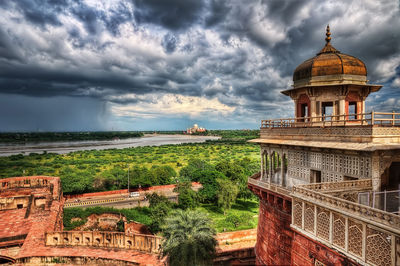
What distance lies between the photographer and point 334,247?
7.48 m

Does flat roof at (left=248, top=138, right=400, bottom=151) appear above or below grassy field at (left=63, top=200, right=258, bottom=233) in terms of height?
above

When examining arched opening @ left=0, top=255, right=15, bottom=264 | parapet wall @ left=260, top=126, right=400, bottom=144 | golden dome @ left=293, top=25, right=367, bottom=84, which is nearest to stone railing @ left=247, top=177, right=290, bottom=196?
parapet wall @ left=260, top=126, right=400, bottom=144

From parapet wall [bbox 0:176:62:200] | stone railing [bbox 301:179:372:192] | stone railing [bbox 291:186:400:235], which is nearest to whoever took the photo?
stone railing [bbox 291:186:400:235]

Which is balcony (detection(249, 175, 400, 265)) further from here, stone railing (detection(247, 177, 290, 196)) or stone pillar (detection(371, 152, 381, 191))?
stone railing (detection(247, 177, 290, 196))

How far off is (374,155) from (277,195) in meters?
4.93

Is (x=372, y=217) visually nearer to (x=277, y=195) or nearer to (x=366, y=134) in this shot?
(x=366, y=134)

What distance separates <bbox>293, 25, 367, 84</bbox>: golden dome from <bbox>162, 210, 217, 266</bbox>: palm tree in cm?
1025

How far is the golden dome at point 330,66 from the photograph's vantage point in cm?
1345

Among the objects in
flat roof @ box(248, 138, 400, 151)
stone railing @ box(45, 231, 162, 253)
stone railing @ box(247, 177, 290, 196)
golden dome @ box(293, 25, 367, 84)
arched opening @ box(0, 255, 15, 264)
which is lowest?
arched opening @ box(0, 255, 15, 264)

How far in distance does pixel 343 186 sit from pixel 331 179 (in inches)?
75.1

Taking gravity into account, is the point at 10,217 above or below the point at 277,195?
below

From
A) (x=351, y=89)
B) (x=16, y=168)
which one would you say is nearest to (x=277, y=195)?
(x=351, y=89)

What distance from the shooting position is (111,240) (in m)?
15.6

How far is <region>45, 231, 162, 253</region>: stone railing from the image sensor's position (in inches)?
603
